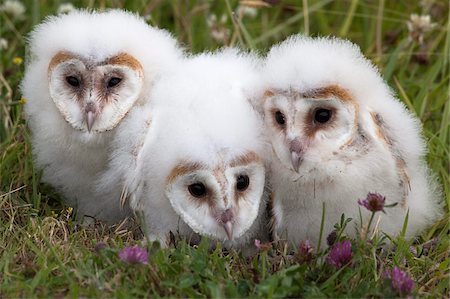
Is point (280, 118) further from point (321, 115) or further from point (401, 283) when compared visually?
point (401, 283)

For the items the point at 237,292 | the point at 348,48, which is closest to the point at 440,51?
the point at 348,48

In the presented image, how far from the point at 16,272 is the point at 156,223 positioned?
90 cm

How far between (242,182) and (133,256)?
2.41 ft

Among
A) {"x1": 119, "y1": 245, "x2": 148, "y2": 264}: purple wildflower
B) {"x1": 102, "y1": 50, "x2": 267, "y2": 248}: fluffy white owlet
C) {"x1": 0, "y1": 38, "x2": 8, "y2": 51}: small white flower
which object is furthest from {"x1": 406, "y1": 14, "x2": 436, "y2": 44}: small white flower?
{"x1": 119, "y1": 245, "x2": 148, "y2": 264}: purple wildflower

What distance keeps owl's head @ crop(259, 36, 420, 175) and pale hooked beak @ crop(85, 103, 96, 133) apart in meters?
0.90

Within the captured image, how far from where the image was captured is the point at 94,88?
16.3 ft

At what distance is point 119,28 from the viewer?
525 centimetres

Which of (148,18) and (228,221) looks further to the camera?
(148,18)

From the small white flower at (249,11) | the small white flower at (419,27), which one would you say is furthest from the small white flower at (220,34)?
the small white flower at (419,27)

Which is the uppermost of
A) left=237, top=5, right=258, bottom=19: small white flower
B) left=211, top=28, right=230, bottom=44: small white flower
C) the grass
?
left=237, top=5, right=258, bottom=19: small white flower

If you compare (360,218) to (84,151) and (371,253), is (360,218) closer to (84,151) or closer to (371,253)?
(371,253)

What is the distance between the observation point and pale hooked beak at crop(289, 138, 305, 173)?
4539 millimetres

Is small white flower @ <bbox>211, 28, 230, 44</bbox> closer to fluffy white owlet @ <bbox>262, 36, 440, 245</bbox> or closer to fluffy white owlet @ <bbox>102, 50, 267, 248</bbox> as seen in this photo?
fluffy white owlet @ <bbox>102, 50, 267, 248</bbox>

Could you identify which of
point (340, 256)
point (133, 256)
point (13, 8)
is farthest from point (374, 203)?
point (13, 8)
